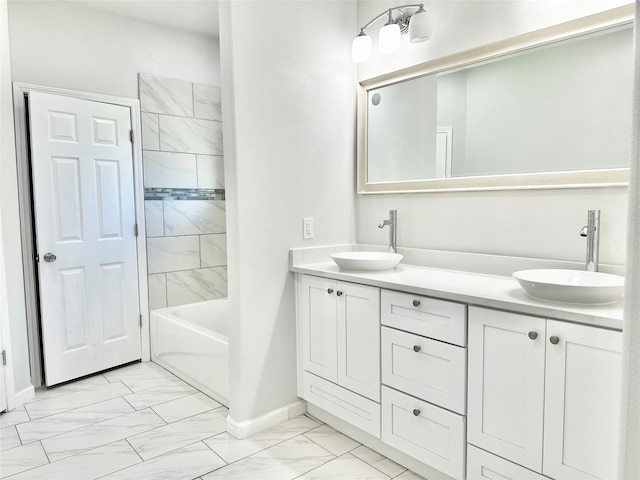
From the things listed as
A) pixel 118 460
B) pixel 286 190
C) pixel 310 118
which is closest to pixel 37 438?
pixel 118 460

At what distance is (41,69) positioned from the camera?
289 cm

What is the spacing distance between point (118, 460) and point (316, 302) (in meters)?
1.21

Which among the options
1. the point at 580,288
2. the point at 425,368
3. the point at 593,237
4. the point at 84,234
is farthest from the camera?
the point at 84,234

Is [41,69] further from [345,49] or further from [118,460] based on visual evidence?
[118,460]

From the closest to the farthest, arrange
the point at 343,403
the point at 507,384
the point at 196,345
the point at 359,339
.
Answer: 1. the point at 507,384
2. the point at 359,339
3. the point at 343,403
4. the point at 196,345

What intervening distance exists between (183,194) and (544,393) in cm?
303

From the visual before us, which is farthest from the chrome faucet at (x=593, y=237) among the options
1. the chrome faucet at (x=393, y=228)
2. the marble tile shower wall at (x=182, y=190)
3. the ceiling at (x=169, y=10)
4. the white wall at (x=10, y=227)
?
the white wall at (x=10, y=227)

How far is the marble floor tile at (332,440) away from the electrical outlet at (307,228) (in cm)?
105

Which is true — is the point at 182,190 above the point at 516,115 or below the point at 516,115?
below

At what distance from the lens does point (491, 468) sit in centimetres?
157

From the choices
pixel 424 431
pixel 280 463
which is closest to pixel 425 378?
pixel 424 431

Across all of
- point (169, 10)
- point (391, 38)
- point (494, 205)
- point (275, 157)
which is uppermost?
point (169, 10)

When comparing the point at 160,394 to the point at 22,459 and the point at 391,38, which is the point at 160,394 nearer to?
the point at 22,459

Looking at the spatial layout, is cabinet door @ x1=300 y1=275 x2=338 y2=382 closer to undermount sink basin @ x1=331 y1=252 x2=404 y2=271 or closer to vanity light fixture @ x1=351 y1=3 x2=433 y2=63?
undermount sink basin @ x1=331 y1=252 x2=404 y2=271
